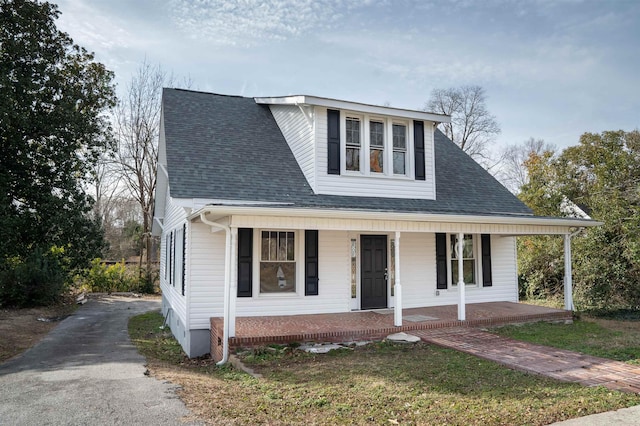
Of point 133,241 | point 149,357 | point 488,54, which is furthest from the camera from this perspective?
point 133,241

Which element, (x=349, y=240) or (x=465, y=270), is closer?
(x=349, y=240)

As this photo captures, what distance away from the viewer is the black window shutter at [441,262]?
1176 cm

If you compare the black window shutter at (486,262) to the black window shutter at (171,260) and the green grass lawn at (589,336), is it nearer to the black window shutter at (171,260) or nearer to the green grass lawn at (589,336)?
the green grass lawn at (589,336)

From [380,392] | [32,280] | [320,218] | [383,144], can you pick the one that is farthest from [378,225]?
[32,280]

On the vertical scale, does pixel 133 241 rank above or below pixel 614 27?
below

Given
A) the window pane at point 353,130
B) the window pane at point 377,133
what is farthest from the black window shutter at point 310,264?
the window pane at point 377,133

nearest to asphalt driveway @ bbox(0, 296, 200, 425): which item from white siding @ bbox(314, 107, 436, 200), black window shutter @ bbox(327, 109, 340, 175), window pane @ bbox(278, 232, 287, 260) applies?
window pane @ bbox(278, 232, 287, 260)

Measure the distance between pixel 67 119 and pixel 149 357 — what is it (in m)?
11.3

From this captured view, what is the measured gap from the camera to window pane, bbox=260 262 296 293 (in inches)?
388

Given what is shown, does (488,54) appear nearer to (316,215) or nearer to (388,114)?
(388,114)

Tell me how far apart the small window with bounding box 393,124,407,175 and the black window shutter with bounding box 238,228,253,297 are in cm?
431

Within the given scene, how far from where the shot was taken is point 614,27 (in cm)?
1208

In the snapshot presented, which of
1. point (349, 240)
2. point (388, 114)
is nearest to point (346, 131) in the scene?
point (388, 114)

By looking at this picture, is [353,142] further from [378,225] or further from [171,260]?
[171,260]
